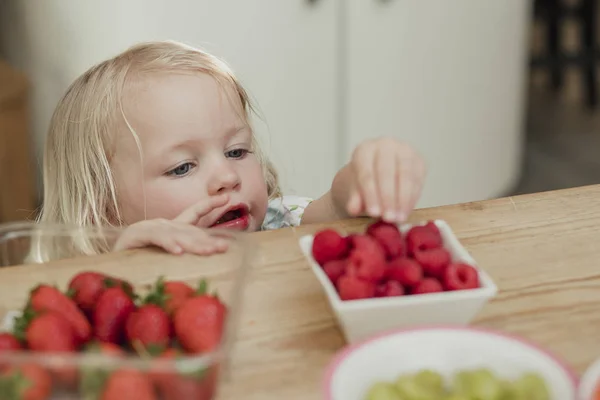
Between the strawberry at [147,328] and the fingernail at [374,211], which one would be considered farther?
the fingernail at [374,211]

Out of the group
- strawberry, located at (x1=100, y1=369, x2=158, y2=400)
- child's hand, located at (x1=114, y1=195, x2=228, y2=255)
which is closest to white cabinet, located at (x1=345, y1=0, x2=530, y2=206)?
child's hand, located at (x1=114, y1=195, x2=228, y2=255)

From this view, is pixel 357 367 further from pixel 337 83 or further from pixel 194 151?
pixel 337 83

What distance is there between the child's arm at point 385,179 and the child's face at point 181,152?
11.2 inches

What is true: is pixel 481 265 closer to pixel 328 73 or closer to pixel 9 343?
pixel 9 343

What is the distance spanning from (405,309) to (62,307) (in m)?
0.26

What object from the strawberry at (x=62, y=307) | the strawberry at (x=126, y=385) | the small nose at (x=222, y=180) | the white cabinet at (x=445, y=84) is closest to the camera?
the strawberry at (x=126, y=385)

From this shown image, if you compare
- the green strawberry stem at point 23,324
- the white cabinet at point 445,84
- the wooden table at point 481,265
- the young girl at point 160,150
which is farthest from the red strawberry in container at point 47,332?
the white cabinet at point 445,84

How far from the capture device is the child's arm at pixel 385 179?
0.80 metres

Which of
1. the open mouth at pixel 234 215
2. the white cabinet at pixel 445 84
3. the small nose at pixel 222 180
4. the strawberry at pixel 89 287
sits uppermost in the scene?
the strawberry at pixel 89 287

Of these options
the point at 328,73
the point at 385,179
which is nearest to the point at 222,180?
the point at 385,179

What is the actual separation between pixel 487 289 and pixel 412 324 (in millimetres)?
64

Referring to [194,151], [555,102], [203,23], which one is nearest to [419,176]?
[194,151]

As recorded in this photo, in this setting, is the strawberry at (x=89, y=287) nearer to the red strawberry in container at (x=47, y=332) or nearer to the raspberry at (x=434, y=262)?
the red strawberry in container at (x=47, y=332)

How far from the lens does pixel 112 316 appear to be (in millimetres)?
637
